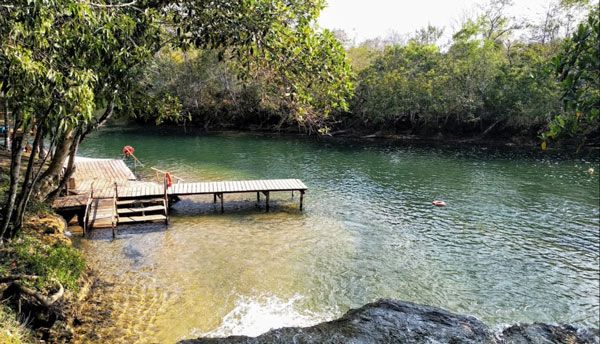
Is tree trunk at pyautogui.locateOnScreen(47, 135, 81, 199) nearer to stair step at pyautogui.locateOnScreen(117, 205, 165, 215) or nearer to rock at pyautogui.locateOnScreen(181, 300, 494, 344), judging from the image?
stair step at pyautogui.locateOnScreen(117, 205, 165, 215)

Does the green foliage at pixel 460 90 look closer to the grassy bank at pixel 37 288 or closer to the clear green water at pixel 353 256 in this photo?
the clear green water at pixel 353 256

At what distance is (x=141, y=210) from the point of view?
19.2 metres

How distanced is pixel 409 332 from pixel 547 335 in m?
2.80

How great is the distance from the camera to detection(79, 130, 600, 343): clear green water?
12.2 m

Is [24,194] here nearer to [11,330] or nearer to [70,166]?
[11,330]

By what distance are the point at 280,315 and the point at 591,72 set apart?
9.99m

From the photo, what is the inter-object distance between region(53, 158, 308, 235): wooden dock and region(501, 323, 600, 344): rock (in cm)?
1415

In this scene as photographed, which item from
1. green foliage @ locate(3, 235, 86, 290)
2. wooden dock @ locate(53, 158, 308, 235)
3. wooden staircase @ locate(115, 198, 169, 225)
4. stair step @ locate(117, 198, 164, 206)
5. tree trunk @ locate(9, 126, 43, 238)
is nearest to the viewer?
green foliage @ locate(3, 235, 86, 290)

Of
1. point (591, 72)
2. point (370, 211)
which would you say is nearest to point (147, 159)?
point (370, 211)

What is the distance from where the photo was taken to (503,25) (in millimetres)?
60156

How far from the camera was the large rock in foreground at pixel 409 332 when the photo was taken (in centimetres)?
801

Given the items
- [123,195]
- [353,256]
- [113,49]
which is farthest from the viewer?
[123,195]

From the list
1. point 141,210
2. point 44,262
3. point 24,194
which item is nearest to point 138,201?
point 141,210

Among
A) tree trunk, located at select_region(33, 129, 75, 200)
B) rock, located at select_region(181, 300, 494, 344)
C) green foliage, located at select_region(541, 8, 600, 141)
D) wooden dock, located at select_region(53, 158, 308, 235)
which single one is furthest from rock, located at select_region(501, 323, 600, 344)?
wooden dock, located at select_region(53, 158, 308, 235)
